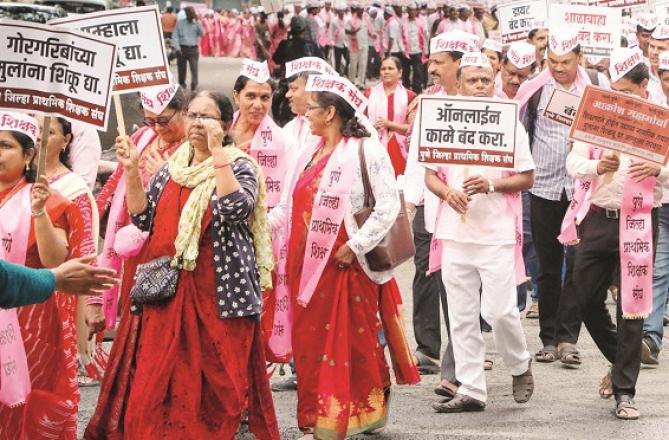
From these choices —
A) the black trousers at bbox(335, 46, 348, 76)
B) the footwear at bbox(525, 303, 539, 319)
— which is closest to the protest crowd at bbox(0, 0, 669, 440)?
the footwear at bbox(525, 303, 539, 319)

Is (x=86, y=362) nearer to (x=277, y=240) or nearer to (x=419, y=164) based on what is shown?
(x=277, y=240)

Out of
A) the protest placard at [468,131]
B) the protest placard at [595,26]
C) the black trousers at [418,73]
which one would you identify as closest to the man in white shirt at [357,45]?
the black trousers at [418,73]

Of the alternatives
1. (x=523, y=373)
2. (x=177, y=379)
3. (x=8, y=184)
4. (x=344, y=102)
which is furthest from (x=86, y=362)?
(x=523, y=373)

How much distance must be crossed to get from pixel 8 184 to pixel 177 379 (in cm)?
123

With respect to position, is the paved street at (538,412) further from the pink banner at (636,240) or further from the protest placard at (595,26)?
the protest placard at (595,26)

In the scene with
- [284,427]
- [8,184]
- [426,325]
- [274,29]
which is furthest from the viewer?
[274,29]

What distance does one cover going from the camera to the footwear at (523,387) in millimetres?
8359

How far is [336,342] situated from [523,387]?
1458 millimetres

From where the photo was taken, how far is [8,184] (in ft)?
20.9

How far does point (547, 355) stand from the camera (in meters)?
9.73

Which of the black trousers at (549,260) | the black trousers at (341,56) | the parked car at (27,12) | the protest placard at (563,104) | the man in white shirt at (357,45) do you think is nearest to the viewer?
the protest placard at (563,104)

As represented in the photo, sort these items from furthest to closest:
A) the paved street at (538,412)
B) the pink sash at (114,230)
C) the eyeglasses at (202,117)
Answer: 1. the pink sash at (114,230)
2. the paved street at (538,412)
3. the eyeglasses at (202,117)

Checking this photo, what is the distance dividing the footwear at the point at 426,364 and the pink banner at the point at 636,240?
174 centimetres

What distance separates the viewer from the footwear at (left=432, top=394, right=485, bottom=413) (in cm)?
827
